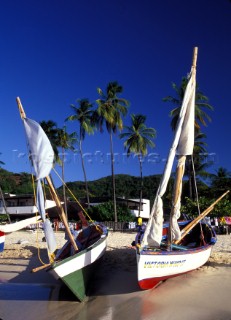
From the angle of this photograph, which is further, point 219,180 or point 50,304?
point 219,180

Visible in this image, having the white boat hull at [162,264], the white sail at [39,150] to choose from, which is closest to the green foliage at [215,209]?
the white boat hull at [162,264]

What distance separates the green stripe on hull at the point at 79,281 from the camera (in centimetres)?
1043

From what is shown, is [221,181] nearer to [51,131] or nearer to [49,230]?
[51,131]

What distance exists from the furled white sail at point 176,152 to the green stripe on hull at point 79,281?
2018mm

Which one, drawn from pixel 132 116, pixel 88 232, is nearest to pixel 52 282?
pixel 88 232

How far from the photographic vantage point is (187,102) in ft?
42.6

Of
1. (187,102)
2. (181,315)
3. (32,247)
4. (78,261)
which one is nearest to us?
(181,315)

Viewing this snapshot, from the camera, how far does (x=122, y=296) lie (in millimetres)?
11148

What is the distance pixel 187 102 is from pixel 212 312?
7.09 m

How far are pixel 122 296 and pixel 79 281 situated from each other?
1.48 meters

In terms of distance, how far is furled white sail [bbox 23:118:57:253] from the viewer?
10.8 meters

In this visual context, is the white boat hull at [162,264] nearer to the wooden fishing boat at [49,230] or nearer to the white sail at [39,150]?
the wooden fishing boat at [49,230]

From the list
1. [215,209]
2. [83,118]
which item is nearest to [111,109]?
[83,118]

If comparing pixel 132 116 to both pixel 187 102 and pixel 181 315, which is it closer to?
pixel 187 102
